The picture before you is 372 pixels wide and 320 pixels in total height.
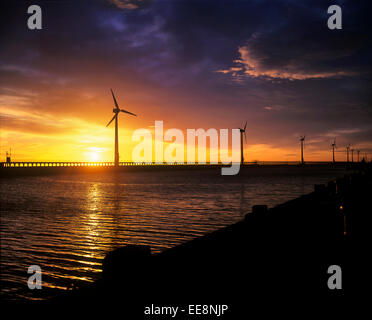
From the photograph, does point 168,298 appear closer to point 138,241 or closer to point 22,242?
point 138,241

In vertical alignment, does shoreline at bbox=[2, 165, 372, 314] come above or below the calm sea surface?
above

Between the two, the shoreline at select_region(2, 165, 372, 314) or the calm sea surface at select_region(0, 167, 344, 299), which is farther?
the calm sea surface at select_region(0, 167, 344, 299)

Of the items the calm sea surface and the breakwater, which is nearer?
the breakwater

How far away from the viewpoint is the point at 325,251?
9367 mm

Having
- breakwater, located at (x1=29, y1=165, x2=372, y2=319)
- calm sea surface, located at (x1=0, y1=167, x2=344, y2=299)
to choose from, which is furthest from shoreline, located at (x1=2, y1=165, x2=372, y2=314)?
calm sea surface, located at (x1=0, y1=167, x2=344, y2=299)

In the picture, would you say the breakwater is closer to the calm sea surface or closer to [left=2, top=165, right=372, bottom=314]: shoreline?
[left=2, top=165, right=372, bottom=314]: shoreline

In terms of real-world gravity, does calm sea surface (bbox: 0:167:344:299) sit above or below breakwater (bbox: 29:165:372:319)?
below

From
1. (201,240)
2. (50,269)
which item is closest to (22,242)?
(50,269)

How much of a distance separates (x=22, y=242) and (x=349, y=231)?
54.9 ft

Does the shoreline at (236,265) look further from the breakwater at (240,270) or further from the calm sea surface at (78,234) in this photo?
the calm sea surface at (78,234)

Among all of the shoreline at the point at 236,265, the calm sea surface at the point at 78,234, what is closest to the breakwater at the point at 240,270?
the shoreline at the point at 236,265

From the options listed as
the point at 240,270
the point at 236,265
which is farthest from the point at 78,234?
the point at 240,270

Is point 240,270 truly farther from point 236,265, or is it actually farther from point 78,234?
point 78,234

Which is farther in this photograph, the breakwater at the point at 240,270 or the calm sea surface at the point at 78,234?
the calm sea surface at the point at 78,234
